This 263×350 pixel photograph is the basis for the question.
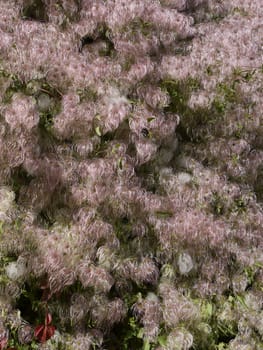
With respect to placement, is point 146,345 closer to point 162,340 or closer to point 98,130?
point 162,340

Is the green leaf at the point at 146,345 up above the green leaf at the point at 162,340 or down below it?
below

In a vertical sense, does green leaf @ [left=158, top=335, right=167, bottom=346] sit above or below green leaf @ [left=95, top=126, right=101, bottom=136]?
below

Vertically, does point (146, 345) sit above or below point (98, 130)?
below

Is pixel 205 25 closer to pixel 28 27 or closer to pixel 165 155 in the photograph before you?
pixel 165 155

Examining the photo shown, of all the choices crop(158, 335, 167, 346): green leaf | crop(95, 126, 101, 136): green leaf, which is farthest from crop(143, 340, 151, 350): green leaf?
crop(95, 126, 101, 136): green leaf

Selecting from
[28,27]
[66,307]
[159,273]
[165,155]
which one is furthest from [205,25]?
[66,307]

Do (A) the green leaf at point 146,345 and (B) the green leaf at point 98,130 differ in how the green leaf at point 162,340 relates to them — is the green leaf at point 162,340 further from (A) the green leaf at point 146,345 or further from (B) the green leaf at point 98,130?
(B) the green leaf at point 98,130

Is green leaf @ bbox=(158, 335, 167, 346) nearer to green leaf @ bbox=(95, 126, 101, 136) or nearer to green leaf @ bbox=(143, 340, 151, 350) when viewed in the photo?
green leaf @ bbox=(143, 340, 151, 350)

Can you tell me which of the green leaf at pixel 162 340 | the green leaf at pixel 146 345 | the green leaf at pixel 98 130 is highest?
the green leaf at pixel 98 130

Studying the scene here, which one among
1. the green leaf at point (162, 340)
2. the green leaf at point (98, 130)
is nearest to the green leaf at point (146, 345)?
the green leaf at point (162, 340)

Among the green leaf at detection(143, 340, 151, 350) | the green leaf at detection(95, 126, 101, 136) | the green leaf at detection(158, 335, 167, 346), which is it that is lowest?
the green leaf at detection(143, 340, 151, 350)

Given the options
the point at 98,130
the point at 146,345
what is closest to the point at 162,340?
the point at 146,345
